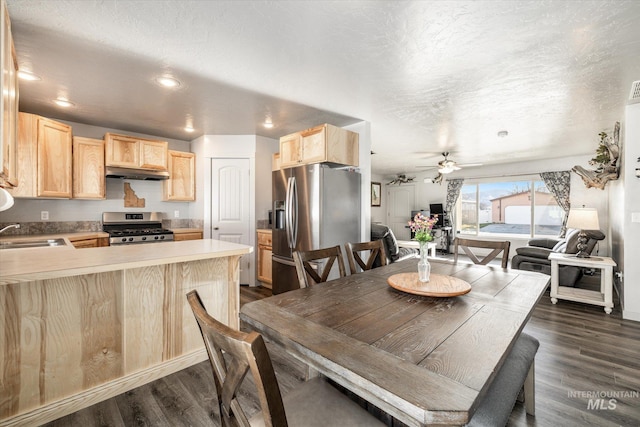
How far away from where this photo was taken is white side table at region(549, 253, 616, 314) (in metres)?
3.29

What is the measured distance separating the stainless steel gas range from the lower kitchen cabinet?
1.29m

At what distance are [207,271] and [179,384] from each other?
0.80m

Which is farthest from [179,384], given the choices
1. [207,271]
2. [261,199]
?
[261,199]

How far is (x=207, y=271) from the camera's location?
2.31 m

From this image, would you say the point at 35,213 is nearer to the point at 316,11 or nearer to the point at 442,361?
the point at 316,11

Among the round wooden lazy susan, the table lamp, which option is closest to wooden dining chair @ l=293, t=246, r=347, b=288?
the round wooden lazy susan

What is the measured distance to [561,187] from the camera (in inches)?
243

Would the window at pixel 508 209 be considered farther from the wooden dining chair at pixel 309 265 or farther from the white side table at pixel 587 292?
the wooden dining chair at pixel 309 265

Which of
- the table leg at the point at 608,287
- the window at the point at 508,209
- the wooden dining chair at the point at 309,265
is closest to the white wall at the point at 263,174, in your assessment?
the wooden dining chair at the point at 309,265

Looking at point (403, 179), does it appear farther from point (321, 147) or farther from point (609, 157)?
point (321, 147)

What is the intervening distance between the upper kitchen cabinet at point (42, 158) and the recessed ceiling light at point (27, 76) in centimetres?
67

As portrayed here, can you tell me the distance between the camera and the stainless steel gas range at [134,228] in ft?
12.2

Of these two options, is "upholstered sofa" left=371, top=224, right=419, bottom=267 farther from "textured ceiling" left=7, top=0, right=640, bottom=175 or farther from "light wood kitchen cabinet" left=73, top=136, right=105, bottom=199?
"light wood kitchen cabinet" left=73, top=136, right=105, bottom=199

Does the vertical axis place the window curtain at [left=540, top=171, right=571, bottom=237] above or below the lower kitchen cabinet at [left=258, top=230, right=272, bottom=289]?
above
